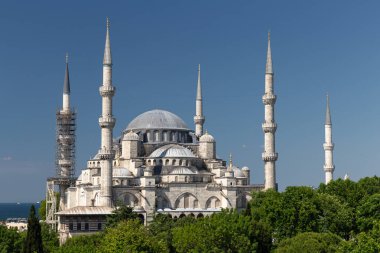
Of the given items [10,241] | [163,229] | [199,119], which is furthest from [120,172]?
[10,241]

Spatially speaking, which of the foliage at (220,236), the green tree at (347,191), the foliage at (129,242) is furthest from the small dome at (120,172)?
the foliage at (129,242)

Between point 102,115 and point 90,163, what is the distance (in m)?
11.5

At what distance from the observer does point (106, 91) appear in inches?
2432

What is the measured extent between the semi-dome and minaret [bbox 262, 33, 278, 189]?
7649 mm

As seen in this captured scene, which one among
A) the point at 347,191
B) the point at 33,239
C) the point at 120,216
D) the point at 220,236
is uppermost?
the point at 347,191

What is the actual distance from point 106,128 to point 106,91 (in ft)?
9.86

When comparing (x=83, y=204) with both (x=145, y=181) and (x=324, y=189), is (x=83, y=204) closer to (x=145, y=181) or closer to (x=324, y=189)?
(x=145, y=181)

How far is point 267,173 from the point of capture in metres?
64.9

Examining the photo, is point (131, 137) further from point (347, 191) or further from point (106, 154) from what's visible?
point (347, 191)

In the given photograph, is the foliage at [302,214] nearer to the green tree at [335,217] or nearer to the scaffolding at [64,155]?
the green tree at [335,217]

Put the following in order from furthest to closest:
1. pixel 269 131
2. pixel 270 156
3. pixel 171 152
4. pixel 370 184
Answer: pixel 171 152
pixel 269 131
pixel 270 156
pixel 370 184

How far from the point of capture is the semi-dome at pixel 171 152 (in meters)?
68.2

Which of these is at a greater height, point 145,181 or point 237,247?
point 145,181

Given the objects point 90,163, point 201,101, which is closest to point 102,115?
point 90,163
